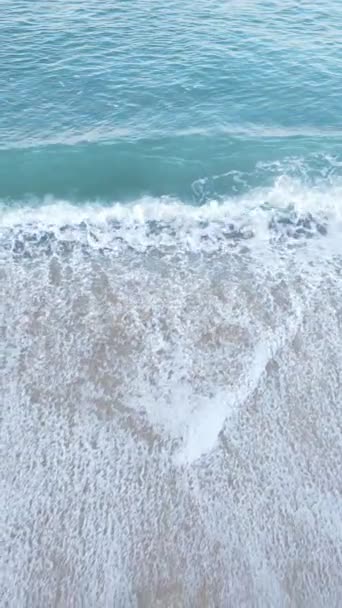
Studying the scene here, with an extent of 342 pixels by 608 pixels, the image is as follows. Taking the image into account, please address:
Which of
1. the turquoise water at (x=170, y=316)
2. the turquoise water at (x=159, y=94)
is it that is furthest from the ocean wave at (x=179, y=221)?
the turquoise water at (x=159, y=94)

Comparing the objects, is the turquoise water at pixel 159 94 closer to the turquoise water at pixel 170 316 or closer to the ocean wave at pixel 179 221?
the turquoise water at pixel 170 316

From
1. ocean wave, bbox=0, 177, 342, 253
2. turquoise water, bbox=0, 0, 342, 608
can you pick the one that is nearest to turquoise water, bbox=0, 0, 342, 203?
turquoise water, bbox=0, 0, 342, 608

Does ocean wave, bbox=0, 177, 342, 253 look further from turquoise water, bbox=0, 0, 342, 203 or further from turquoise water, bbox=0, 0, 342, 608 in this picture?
turquoise water, bbox=0, 0, 342, 203

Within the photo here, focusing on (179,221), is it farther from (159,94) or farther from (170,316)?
(159,94)

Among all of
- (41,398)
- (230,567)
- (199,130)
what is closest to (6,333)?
(41,398)

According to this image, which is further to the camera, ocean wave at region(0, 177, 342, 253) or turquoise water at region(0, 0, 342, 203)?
turquoise water at region(0, 0, 342, 203)

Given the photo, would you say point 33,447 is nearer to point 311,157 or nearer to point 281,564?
point 281,564

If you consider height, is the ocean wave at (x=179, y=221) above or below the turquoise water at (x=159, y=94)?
below

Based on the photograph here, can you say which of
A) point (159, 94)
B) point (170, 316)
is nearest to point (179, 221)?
point (170, 316)
